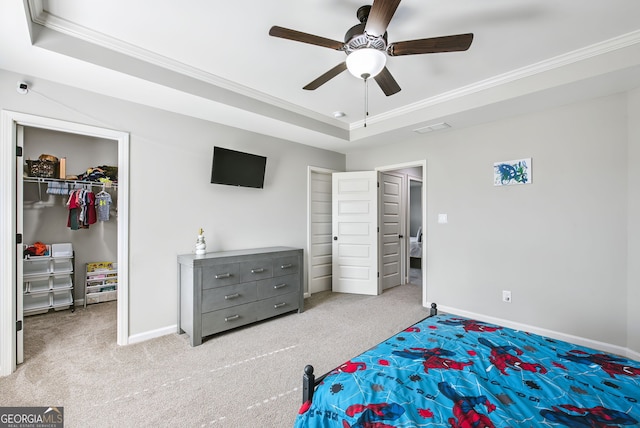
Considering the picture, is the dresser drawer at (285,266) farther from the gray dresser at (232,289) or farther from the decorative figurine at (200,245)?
the decorative figurine at (200,245)

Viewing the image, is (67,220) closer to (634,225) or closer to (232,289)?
(232,289)

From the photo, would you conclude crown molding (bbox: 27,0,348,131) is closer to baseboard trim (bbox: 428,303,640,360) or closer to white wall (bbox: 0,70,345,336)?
white wall (bbox: 0,70,345,336)

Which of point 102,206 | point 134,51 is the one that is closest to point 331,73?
point 134,51

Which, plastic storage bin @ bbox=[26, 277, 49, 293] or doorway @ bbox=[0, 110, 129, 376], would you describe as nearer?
doorway @ bbox=[0, 110, 129, 376]

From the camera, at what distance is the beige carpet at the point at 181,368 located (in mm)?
1913

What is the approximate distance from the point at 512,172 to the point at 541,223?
2.15 feet

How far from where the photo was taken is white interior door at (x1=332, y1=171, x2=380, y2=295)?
15.5ft

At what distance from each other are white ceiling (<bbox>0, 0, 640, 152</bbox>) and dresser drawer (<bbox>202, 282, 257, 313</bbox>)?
6.54 feet

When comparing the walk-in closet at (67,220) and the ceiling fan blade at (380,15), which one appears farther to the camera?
the walk-in closet at (67,220)

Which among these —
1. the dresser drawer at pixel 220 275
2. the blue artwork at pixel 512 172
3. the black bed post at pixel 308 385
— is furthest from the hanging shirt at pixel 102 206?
the blue artwork at pixel 512 172

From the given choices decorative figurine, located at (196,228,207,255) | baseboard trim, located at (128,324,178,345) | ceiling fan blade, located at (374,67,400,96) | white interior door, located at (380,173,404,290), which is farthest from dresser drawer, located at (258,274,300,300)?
ceiling fan blade, located at (374,67,400,96)

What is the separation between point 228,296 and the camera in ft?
10.3

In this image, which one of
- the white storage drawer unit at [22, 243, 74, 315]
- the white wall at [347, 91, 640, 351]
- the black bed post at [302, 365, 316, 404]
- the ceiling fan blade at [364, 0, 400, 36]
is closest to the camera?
the black bed post at [302, 365, 316, 404]

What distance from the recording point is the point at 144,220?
9.97 ft
